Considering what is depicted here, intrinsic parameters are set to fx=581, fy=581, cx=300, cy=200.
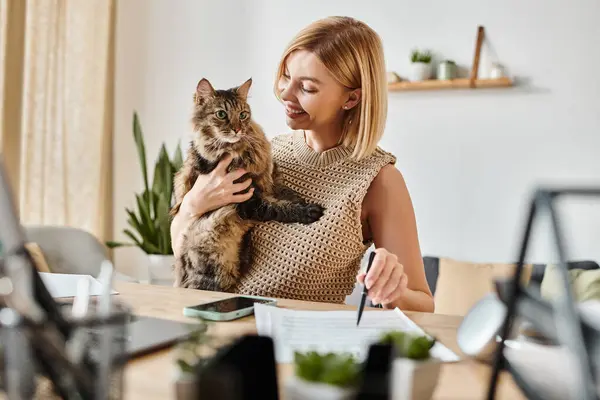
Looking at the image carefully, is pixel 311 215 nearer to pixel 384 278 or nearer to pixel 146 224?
pixel 384 278

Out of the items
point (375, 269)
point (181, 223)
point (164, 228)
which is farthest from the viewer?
point (164, 228)

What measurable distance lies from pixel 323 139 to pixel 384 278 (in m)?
0.59

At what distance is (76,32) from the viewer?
3221 mm

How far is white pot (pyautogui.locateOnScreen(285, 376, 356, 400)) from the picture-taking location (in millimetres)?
373

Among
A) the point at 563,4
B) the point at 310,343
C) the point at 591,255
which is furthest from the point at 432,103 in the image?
the point at 310,343

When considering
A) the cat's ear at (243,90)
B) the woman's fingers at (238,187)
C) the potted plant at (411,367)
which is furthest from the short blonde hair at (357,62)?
the potted plant at (411,367)

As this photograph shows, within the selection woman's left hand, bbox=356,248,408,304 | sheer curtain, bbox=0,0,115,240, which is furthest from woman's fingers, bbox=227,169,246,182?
sheer curtain, bbox=0,0,115,240

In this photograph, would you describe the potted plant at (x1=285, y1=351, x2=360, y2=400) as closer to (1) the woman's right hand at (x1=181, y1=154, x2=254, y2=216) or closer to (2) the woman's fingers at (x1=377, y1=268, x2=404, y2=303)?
(2) the woman's fingers at (x1=377, y1=268, x2=404, y2=303)

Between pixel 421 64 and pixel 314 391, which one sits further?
pixel 421 64

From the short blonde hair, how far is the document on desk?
572mm

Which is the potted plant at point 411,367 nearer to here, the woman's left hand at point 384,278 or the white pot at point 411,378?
the white pot at point 411,378

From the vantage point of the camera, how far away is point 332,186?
1389 mm

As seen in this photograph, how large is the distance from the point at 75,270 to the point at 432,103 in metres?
1.93

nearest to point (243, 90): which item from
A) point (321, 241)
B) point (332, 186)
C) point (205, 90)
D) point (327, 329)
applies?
point (205, 90)
